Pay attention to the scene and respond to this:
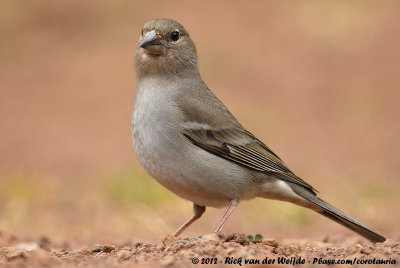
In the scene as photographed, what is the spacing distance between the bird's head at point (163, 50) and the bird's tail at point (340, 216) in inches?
68.6

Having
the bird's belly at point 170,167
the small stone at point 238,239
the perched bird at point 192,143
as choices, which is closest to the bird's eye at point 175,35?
the perched bird at point 192,143

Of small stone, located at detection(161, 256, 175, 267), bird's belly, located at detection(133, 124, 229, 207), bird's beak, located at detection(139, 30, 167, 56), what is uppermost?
bird's beak, located at detection(139, 30, 167, 56)

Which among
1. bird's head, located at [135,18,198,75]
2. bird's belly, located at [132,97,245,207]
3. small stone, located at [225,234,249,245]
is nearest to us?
small stone, located at [225,234,249,245]

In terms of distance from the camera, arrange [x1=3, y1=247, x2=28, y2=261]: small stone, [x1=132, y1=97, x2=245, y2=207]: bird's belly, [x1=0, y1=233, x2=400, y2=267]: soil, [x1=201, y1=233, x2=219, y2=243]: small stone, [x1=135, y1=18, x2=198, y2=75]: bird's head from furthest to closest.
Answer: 1. [x1=135, y1=18, x2=198, y2=75]: bird's head
2. [x1=132, y1=97, x2=245, y2=207]: bird's belly
3. [x1=201, y1=233, x2=219, y2=243]: small stone
4. [x1=3, y1=247, x2=28, y2=261]: small stone
5. [x1=0, y1=233, x2=400, y2=267]: soil

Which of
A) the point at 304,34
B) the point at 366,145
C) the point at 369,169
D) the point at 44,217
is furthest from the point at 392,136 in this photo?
the point at 44,217

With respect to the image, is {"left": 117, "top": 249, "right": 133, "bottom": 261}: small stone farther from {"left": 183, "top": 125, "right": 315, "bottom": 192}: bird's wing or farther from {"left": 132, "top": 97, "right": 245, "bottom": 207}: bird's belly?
{"left": 183, "top": 125, "right": 315, "bottom": 192}: bird's wing

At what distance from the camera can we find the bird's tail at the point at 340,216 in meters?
6.30

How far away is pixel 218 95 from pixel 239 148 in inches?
343

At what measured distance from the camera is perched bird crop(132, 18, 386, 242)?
584 cm

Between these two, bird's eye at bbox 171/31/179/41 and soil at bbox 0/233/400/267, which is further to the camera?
bird's eye at bbox 171/31/179/41

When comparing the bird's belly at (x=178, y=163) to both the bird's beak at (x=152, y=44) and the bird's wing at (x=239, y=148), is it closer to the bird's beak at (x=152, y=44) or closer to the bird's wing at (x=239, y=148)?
the bird's wing at (x=239, y=148)

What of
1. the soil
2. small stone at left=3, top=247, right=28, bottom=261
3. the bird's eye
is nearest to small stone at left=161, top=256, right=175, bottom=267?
the soil

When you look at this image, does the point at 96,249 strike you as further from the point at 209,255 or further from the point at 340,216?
the point at 340,216

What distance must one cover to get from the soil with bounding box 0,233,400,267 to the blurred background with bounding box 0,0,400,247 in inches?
74.3
